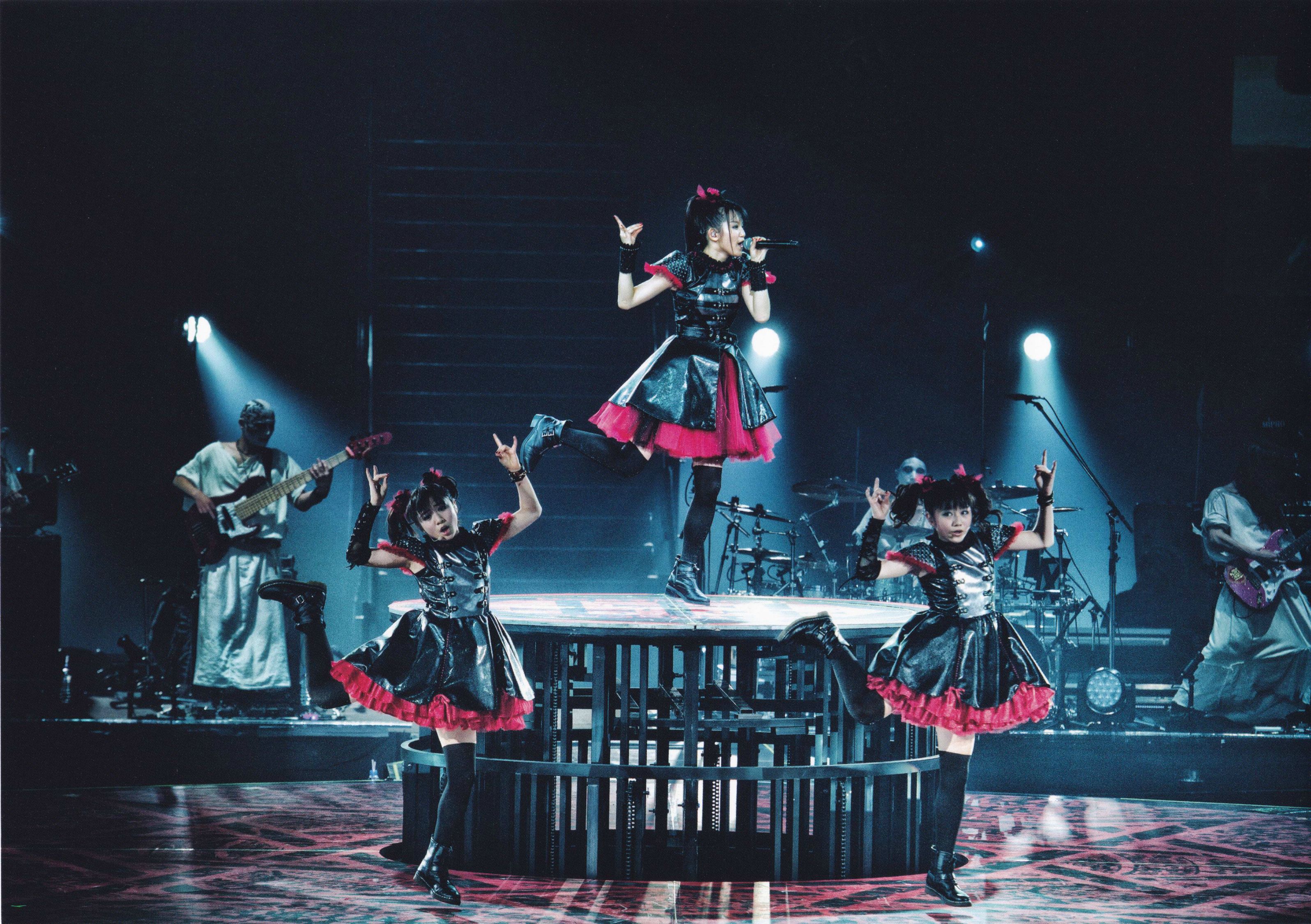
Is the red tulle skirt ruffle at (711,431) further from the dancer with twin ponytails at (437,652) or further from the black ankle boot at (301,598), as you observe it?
the black ankle boot at (301,598)

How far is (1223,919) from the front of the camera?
3.87 m

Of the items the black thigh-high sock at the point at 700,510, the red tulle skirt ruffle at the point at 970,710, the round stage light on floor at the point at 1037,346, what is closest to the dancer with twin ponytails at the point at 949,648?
the red tulle skirt ruffle at the point at 970,710

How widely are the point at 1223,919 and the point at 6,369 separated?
315 inches

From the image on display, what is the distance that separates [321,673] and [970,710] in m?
2.00

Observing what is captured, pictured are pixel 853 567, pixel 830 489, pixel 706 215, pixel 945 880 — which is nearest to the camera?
pixel 945 880

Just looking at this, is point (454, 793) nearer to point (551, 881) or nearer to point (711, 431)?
point (551, 881)

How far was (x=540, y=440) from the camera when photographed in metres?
4.57

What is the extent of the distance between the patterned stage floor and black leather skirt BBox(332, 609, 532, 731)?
1.85ft

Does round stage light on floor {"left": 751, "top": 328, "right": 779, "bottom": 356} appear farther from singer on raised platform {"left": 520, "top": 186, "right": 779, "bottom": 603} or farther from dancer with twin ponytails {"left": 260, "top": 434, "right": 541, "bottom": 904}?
dancer with twin ponytails {"left": 260, "top": 434, "right": 541, "bottom": 904}

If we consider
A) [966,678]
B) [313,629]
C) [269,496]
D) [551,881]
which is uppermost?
[269,496]

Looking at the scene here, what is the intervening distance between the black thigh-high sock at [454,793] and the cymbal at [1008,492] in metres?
4.22

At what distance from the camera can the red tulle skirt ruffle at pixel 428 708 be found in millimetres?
3920

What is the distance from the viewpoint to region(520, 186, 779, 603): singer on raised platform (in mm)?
4484

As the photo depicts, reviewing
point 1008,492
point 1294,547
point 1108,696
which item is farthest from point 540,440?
point 1294,547
